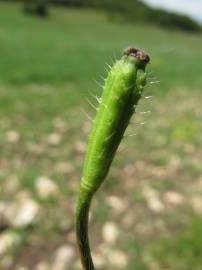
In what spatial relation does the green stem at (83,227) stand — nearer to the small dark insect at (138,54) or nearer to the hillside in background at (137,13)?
the small dark insect at (138,54)

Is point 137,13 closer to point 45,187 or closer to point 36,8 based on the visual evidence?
point 36,8

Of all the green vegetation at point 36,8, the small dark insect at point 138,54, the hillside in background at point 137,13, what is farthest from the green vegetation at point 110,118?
the hillside in background at point 137,13

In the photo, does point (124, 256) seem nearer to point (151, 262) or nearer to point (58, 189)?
point (151, 262)

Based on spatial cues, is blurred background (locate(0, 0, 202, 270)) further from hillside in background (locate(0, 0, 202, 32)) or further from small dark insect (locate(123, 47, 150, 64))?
hillside in background (locate(0, 0, 202, 32))

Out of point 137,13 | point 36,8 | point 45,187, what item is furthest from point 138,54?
point 137,13

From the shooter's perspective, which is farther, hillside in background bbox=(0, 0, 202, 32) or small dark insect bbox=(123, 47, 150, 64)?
hillside in background bbox=(0, 0, 202, 32)

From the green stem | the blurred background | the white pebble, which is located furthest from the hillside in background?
the green stem

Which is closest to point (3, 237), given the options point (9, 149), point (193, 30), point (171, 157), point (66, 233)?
point (66, 233)

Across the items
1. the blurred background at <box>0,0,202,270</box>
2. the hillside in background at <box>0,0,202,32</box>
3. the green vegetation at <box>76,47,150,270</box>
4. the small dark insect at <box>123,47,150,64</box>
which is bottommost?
the hillside in background at <box>0,0,202,32</box>

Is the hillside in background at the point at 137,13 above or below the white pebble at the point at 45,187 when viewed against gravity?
below
